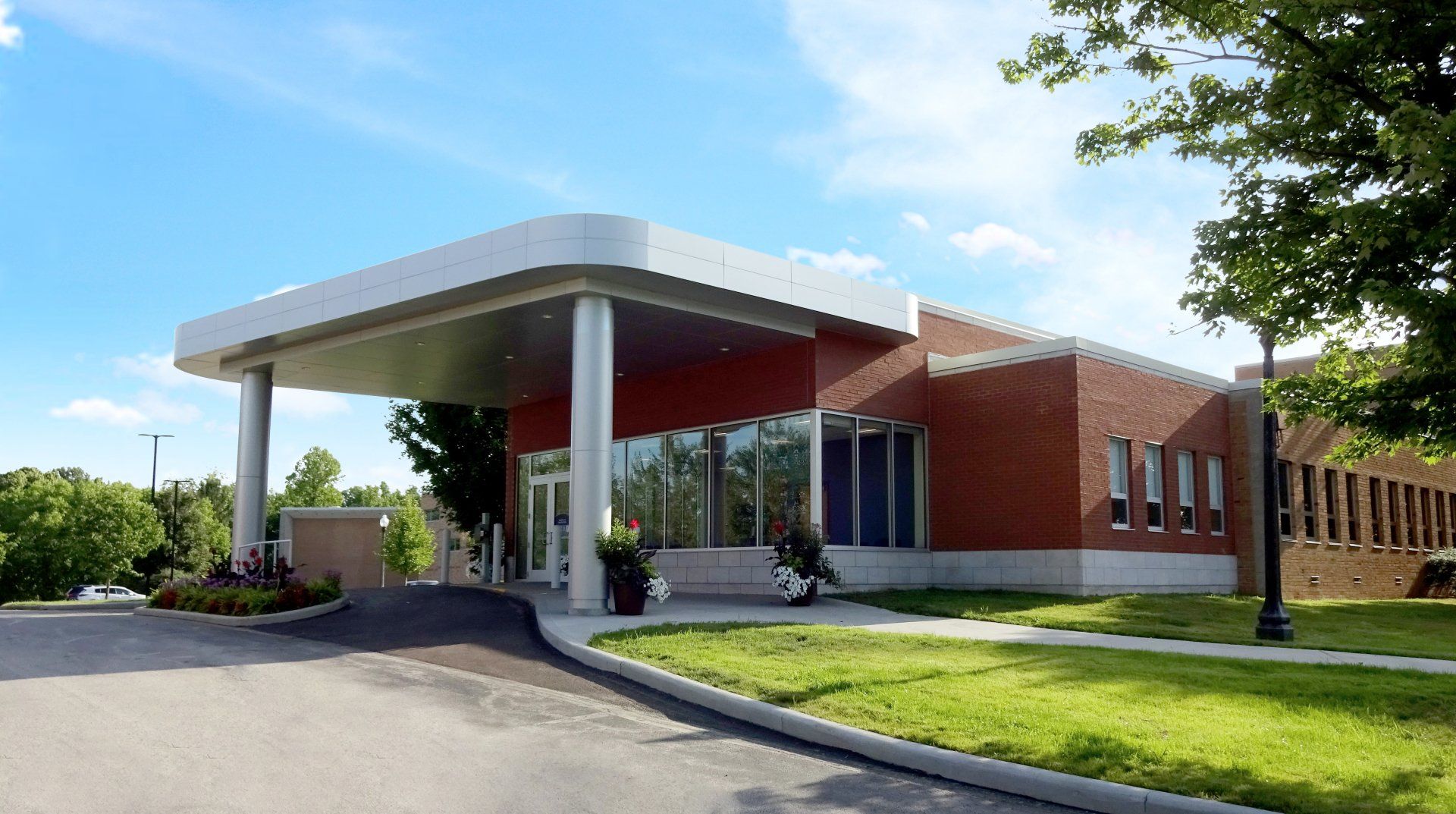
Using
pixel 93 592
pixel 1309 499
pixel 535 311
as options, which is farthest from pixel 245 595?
pixel 93 592

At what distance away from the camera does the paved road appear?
706 centimetres

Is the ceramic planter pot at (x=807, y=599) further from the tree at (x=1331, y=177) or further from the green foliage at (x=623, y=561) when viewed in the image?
the tree at (x=1331, y=177)

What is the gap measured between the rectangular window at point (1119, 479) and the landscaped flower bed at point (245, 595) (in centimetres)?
1429

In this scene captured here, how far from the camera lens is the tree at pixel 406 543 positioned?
166ft

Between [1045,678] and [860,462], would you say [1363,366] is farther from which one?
[860,462]

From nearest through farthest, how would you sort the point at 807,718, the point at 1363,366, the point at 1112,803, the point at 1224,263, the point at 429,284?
the point at 1112,803, the point at 807,718, the point at 1224,263, the point at 1363,366, the point at 429,284

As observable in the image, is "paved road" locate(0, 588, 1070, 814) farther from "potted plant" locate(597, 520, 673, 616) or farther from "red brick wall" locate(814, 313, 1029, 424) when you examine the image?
"red brick wall" locate(814, 313, 1029, 424)

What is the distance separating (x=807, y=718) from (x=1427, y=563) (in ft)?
100

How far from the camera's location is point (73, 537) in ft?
221

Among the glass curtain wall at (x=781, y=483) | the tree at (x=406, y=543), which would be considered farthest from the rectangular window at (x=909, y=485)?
the tree at (x=406, y=543)

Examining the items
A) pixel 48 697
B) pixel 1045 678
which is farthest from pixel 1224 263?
pixel 48 697

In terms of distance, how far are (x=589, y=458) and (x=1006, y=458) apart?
8.61 meters

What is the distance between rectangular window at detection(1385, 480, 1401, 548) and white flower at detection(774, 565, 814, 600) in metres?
20.5

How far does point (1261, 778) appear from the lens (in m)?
7.39
